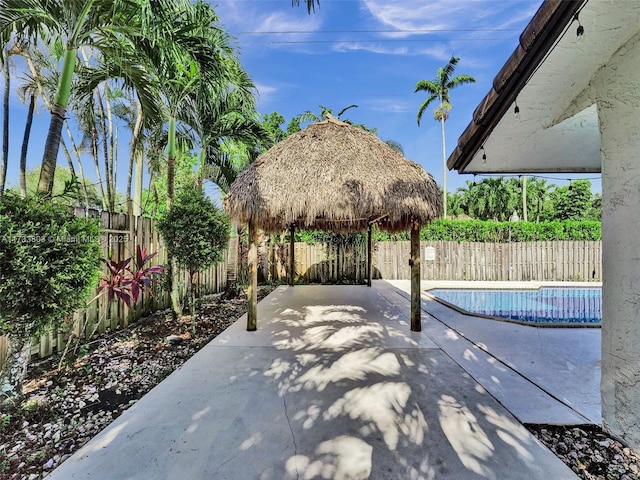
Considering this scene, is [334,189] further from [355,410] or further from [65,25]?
[65,25]

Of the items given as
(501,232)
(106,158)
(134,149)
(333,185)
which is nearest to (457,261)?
(501,232)

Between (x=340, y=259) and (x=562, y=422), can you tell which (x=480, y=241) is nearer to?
(x=340, y=259)

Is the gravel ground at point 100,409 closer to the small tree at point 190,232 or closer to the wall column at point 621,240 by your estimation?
the wall column at point 621,240

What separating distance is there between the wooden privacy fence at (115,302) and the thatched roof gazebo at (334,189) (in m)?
1.71

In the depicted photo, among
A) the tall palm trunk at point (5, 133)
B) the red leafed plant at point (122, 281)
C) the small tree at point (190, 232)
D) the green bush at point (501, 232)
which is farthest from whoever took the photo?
the green bush at point (501, 232)

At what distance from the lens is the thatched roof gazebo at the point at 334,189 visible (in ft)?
17.2

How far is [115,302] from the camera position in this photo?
16.3 ft

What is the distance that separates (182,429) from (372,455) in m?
1.48

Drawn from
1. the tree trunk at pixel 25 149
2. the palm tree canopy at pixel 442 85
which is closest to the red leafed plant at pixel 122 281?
the tree trunk at pixel 25 149

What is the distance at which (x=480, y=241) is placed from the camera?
45.7ft

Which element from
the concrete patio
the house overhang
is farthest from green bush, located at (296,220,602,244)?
the house overhang

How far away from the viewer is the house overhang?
2.00 m

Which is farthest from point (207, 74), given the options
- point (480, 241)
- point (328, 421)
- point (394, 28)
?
point (480, 241)

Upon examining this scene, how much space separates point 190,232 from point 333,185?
104 inches
